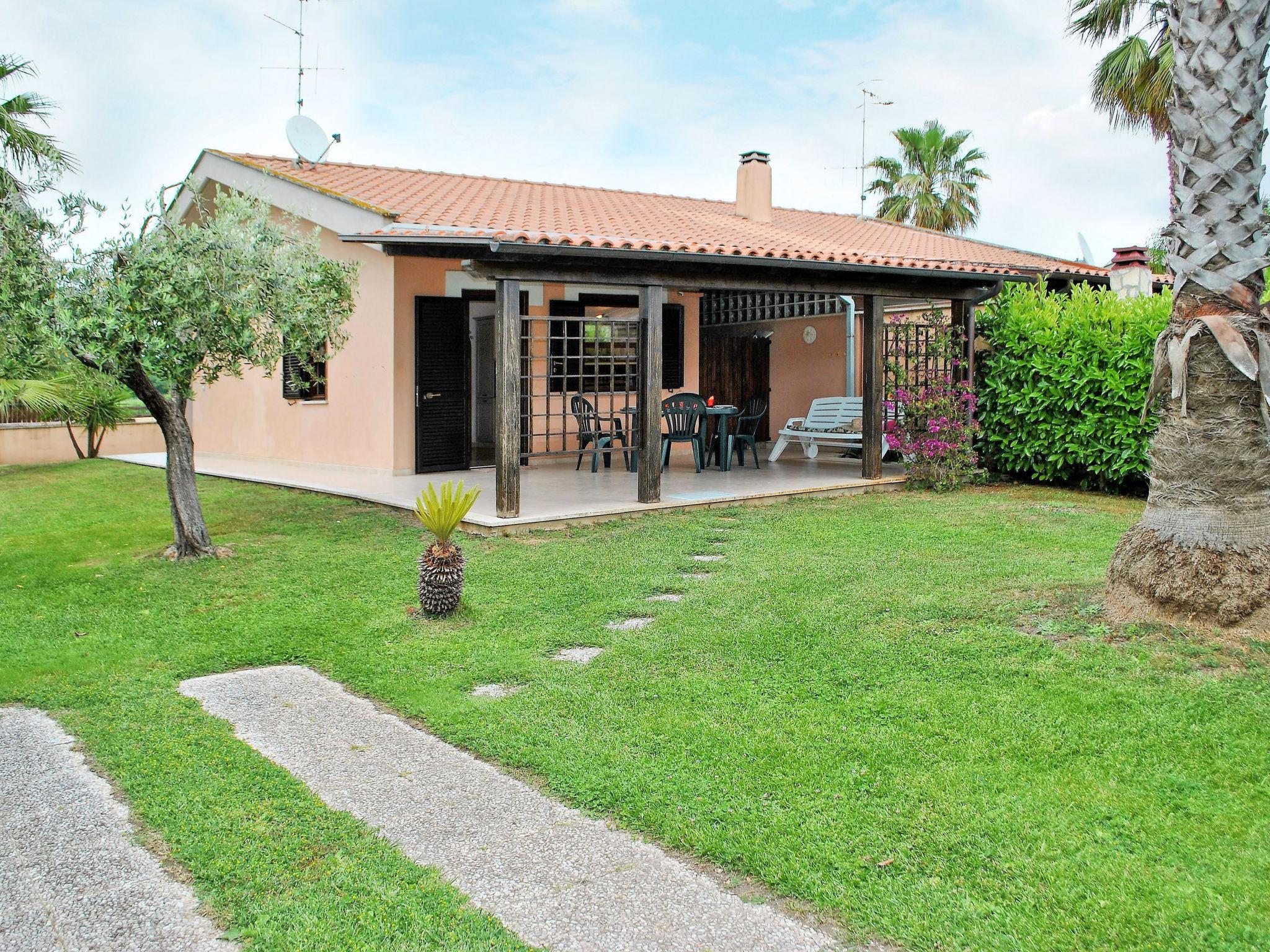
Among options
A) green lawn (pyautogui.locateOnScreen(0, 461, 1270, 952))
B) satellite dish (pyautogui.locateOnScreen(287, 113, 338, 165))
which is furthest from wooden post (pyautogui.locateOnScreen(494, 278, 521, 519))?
satellite dish (pyautogui.locateOnScreen(287, 113, 338, 165))

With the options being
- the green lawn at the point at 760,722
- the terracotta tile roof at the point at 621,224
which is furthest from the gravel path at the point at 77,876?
the terracotta tile roof at the point at 621,224

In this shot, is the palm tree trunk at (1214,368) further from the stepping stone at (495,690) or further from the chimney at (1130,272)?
the chimney at (1130,272)

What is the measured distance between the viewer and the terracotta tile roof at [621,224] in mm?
9314

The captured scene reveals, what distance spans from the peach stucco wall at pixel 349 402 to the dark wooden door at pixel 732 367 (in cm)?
650

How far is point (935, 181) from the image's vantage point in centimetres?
2952

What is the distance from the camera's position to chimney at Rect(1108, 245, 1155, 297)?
14.2m

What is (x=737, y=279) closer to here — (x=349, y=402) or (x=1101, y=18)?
(x=349, y=402)

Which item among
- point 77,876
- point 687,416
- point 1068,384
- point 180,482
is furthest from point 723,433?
point 77,876

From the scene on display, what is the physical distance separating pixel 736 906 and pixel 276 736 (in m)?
2.14

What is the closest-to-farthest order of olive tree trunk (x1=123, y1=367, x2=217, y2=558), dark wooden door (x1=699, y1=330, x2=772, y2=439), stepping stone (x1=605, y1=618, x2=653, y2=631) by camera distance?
stepping stone (x1=605, y1=618, x2=653, y2=631), olive tree trunk (x1=123, y1=367, x2=217, y2=558), dark wooden door (x1=699, y1=330, x2=772, y2=439)

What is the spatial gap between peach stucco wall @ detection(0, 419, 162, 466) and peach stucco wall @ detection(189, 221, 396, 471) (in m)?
4.14

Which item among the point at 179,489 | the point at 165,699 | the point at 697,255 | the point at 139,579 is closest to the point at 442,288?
the point at 697,255

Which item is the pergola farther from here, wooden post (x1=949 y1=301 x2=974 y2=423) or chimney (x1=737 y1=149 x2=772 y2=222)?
chimney (x1=737 y1=149 x2=772 y2=222)

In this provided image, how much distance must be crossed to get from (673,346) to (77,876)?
476 inches
